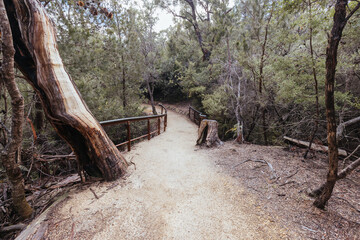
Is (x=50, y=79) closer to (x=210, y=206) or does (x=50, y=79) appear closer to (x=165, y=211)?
(x=165, y=211)

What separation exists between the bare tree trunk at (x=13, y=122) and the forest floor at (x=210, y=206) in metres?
0.58

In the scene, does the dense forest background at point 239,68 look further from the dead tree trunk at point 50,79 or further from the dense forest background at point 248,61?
the dead tree trunk at point 50,79

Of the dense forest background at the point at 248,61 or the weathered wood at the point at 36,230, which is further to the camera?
the dense forest background at the point at 248,61

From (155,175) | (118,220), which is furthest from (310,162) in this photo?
(118,220)

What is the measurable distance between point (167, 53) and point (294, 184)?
53.4ft

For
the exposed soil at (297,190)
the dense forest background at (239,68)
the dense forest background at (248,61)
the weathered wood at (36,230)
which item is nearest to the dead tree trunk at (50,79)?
Answer: the dense forest background at (239,68)

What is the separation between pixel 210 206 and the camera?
7.08 feet

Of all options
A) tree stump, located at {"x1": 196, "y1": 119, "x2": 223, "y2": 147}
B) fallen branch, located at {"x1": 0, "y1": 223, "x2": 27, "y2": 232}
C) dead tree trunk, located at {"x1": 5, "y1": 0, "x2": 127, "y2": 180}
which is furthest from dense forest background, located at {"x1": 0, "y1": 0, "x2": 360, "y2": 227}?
tree stump, located at {"x1": 196, "y1": 119, "x2": 223, "y2": 147}

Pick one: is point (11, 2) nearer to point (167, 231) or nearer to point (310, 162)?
point (167, 231)

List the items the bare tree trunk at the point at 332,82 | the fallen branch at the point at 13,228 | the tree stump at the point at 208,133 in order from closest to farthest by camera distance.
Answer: the bare tree trunk at the point at 332,82 < the fallen branch at the point at 13,228 < the tree stump at the point at 208,133

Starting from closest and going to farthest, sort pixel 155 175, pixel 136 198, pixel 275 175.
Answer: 1. pixel 136 198
2. pixel 275 175
3. pixel 155 175

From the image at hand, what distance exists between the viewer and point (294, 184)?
2.51 m

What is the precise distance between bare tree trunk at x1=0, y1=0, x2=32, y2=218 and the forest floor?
584mm

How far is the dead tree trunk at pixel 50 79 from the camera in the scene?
6.68ft
